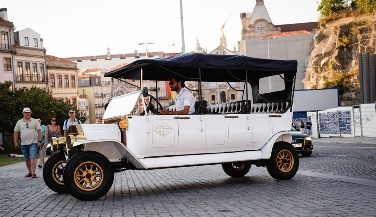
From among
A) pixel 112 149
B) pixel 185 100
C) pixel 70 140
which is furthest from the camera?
pixel 185 100

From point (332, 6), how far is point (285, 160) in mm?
51820

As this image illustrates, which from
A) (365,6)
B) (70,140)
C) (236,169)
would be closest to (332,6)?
(365,6)

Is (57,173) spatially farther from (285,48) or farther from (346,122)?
(285,48)

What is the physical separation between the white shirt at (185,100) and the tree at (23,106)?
40.9 meters

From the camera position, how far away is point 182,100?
1059 cm

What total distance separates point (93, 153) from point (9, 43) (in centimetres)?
6158

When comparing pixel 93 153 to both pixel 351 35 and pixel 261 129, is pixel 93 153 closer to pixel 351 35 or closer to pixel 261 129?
pixel 261 129

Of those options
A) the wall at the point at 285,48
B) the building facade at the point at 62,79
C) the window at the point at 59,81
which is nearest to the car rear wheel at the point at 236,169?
the wall at the point at 285,48

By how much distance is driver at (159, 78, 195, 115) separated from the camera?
1019cm

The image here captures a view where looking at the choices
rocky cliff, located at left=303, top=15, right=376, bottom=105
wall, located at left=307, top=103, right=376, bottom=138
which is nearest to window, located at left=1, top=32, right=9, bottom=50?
rocky cliff, located at left=303, top=15, right=376, bottom=105

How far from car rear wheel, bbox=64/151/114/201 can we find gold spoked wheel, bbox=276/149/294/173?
3.75 metres

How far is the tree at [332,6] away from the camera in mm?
59094

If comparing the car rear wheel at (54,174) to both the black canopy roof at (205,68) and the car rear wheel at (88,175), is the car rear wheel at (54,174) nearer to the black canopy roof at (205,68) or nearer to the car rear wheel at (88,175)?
the car rear wheel at (88,175)

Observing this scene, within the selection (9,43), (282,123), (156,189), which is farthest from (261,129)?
(9,43)
